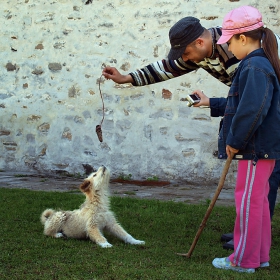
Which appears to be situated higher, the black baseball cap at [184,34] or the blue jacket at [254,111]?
the black baseball cap at [184,34]

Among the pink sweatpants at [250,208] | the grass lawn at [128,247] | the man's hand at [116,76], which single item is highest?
the man's hand at [116,76]

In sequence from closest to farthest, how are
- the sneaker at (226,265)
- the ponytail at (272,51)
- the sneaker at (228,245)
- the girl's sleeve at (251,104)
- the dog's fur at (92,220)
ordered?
the girl's sleeve at (251,104) → the ponytail at (272,51) → the sneaker at (226,265) → the sneaker at (228,245) → the dog's fur at (92,220)

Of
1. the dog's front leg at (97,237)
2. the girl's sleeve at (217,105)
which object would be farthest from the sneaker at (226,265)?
the girl's sleeve at (217,105)

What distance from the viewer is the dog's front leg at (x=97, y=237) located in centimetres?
378

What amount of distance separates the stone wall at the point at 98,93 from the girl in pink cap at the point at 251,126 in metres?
3.84

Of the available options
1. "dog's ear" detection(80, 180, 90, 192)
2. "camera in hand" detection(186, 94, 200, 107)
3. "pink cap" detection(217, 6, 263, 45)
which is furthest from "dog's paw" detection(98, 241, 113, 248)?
"pink cap" detection(217, 6, 263, 45)

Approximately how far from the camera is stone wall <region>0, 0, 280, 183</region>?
23.2ft

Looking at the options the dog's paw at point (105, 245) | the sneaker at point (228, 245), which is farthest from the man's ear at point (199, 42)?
the dog's paw at point (105, 245)

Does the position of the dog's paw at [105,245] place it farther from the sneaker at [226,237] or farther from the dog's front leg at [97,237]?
the sneaker at [226,237]

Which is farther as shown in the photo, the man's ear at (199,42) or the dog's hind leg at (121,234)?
the dog's hind leg at (121,234)

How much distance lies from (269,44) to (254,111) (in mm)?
439

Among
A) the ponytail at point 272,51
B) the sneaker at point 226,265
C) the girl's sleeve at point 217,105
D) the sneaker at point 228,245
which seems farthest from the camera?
the sneaker at point 228,245

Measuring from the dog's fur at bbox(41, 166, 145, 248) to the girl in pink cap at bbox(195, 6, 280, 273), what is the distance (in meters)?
1.05

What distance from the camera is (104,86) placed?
24.4 ft
